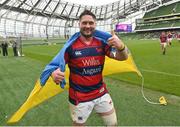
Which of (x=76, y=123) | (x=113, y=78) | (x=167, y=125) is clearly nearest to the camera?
(x=76, y=123)

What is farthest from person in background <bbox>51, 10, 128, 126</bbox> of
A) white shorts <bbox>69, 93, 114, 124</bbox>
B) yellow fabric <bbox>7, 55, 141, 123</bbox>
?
yellow fabric <bbox>7, 55, 141, 123</bbox>

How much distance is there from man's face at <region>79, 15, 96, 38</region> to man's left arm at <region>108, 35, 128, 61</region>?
30cm

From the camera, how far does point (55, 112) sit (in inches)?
300

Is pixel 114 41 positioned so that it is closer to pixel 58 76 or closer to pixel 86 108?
pixel 58 76

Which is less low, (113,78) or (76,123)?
(76,123)

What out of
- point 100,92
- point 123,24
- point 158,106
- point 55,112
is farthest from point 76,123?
point 123,24

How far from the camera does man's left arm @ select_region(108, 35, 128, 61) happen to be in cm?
394

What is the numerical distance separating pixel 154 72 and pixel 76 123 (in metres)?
10.4

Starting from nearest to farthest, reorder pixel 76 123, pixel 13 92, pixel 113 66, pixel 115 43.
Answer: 1. pixel 115 43
2. pixel 76 123
3. pixel 113 66
4. pixel 13 92

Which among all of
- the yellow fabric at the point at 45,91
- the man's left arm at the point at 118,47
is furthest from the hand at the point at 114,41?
the yellow fabric at the point at 45,91

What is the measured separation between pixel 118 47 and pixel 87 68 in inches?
19.5

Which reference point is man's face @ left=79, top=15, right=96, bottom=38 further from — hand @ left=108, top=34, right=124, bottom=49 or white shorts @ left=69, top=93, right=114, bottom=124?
white shorts @ left=69, top=93, right=114, bottom=124

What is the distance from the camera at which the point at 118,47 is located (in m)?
4.03

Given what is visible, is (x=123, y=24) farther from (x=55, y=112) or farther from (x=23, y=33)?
(x=55, y=112)
